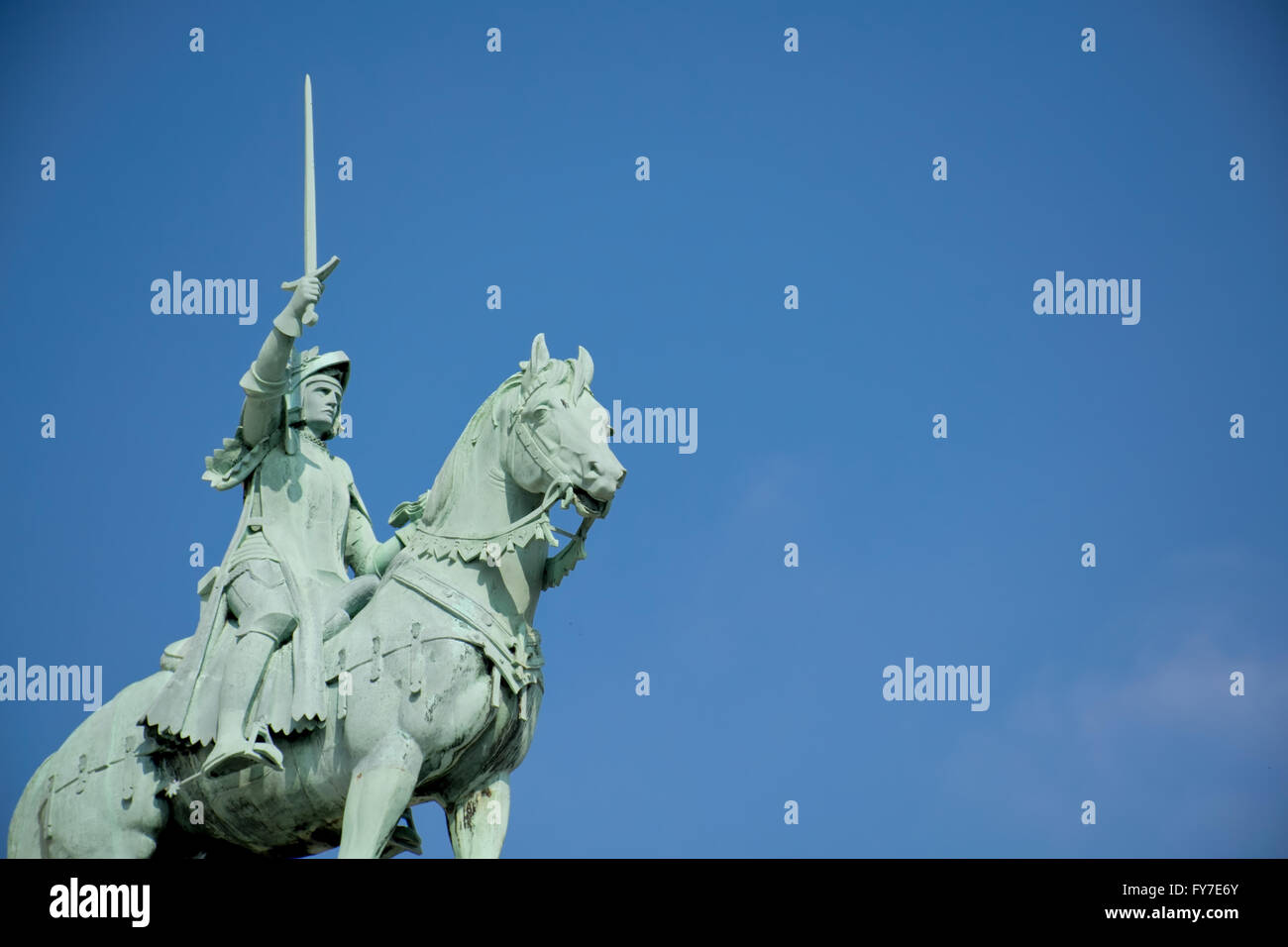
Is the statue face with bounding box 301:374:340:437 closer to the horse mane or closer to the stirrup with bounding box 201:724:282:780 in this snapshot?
the horse mane

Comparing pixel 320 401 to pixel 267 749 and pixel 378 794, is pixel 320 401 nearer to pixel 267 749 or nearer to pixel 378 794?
pixel 267 749

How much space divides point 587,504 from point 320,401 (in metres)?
2.77

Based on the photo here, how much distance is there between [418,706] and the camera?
54.5ft

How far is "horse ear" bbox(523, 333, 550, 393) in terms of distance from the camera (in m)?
17.2

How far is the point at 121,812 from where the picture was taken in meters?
17.4

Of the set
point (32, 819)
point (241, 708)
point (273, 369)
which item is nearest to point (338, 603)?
point (241, 708)

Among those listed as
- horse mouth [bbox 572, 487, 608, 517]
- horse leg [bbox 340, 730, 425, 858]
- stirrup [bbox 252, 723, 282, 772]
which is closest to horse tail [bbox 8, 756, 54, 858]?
stirrup [bbox 252, 723, 282, 772]

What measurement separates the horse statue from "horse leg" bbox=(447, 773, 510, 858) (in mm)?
11

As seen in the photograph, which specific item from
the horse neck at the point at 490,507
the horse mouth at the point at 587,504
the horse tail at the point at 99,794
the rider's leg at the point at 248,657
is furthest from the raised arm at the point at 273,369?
the horse mouth at the point at 587,504

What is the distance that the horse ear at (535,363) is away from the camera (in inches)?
675

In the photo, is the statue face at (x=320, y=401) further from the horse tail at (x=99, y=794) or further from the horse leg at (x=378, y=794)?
the horse leg at (x=378, y=794)

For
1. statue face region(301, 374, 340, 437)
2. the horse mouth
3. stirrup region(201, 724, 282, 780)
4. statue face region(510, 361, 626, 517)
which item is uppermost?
statue face region(301, 374, 340, 437)
